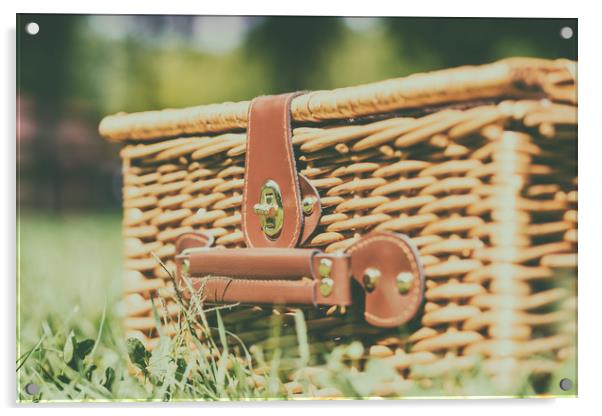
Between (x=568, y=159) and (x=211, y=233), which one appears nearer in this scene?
(x=568, y=159)

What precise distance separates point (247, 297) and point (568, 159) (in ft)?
1.26

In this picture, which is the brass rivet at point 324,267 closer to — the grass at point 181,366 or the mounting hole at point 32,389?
the grass at point 181,366

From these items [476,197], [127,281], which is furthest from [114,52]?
[476,197]

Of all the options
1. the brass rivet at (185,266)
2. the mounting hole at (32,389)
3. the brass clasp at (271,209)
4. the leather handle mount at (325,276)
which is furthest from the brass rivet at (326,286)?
the mounting hole at (32,389)

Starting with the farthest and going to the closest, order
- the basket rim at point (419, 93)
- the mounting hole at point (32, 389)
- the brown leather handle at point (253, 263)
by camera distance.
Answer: the mounting hole at point (32, 389) → the brown leather handle at point (253, 263) → the basket rim at point (419, 93)

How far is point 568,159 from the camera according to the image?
3.40ft

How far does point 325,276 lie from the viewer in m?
1.07

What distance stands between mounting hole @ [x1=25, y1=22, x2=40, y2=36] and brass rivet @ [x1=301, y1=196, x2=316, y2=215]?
0.39 metres

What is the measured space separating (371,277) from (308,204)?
0.41 ft

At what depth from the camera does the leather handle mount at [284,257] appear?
3.41ft

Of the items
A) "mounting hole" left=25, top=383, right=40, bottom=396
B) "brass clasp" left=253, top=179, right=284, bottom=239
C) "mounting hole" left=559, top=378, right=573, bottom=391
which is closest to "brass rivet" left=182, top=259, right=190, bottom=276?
"brass clasp" left=253, top=179, right=284, bottom=239

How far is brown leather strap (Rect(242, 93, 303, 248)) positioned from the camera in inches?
44.4

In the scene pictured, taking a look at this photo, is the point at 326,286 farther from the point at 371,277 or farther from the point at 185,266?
the point at 185,266
